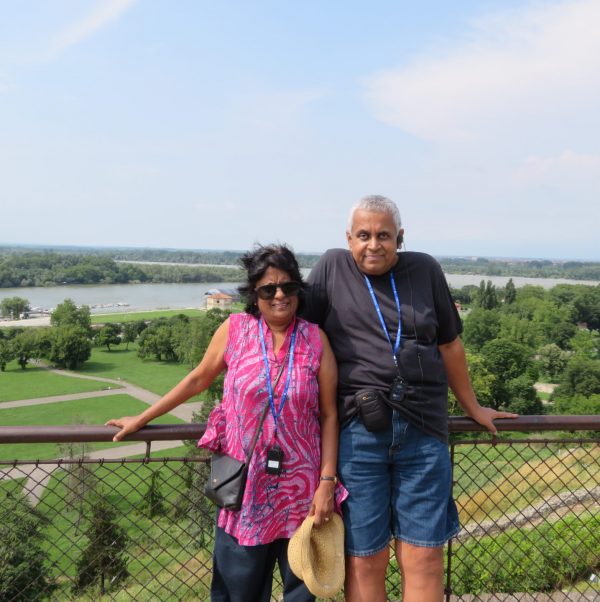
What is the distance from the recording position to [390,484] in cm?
221

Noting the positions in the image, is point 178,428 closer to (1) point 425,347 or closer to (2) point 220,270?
(1) point 425,347

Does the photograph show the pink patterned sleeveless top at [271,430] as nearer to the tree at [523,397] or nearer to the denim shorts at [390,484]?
the denim shorts at [390,484]

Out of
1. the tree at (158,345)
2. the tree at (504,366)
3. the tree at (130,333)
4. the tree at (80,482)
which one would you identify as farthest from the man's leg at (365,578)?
the tree at (130,333)

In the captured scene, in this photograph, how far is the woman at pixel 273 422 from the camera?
2.09 metres

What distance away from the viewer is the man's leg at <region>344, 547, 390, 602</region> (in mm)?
2176

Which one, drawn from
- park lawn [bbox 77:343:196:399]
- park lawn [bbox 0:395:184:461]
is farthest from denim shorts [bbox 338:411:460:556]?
park lawn [bbox 77:343:196:399]

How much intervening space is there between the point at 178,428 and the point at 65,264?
5649 inches

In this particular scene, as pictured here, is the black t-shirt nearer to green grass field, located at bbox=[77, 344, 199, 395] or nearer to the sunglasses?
the sunglasses

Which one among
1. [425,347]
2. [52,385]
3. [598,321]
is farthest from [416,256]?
[598,321]

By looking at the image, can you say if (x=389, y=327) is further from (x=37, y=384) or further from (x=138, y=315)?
(x=138, y=315)

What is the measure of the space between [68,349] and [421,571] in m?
52.5

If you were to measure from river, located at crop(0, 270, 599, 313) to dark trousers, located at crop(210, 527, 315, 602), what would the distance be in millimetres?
84658

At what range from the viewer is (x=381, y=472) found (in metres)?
2.17

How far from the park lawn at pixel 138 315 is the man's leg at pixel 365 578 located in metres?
68.1
